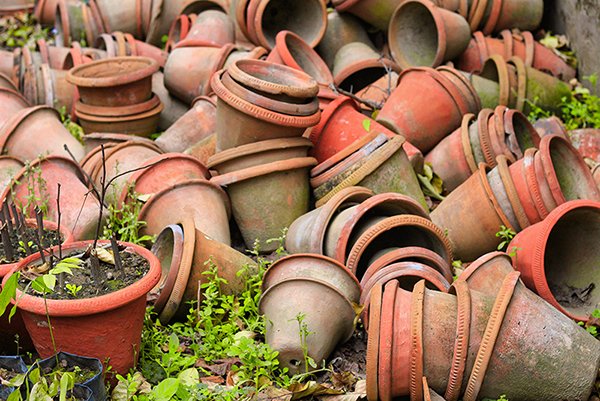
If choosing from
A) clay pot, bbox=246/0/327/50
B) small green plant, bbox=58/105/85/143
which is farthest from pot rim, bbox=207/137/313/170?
clay pot, bbox=246/0/327/50

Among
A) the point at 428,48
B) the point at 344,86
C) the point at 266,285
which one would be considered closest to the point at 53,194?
the point at 266,285

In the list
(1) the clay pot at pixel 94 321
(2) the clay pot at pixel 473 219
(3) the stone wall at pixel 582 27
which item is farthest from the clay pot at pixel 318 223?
(3) the stone wall at pixel 582 27

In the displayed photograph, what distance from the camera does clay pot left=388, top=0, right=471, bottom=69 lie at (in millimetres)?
5957

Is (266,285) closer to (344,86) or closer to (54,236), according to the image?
(54,236)

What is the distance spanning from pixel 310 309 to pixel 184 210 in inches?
44.5

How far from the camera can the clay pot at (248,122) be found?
14.4ft

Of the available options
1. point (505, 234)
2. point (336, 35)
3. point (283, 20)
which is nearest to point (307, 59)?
point (336, 35)

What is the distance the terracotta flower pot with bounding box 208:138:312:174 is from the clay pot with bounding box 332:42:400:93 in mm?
1402

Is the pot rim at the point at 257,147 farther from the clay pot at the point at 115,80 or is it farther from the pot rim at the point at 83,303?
the pot rim at the point at 83,303

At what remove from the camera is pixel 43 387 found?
275 centimetres

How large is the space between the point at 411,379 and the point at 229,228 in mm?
1776

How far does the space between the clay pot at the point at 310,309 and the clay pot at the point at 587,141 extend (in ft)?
8.09

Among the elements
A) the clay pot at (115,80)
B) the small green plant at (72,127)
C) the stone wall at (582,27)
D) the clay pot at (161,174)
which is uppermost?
the stone wall at (582,27)

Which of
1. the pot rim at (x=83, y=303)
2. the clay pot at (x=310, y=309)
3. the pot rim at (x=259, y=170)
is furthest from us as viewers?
the pot rim at (x=259, y=170)
